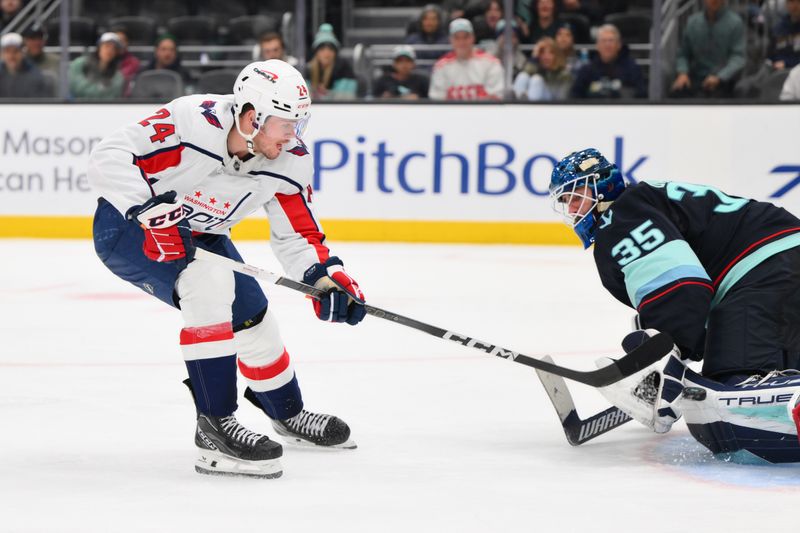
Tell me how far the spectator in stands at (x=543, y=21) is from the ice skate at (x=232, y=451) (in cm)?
566

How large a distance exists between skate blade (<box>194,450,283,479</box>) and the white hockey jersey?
0.53 m

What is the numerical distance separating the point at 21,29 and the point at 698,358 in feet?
23.4

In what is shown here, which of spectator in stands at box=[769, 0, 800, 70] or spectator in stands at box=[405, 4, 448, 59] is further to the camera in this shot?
spectator in stands at box=[405, 4, 448, 59]

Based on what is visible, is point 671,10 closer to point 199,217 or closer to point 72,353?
point 72,353

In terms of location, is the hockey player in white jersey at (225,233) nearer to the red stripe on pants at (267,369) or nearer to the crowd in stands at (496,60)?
the red stripe on pants at (267,369)

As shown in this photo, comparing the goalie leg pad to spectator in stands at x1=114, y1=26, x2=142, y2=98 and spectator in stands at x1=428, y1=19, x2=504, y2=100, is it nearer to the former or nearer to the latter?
spectator in stands at x1=428, y1=19, x2=504, y2=100

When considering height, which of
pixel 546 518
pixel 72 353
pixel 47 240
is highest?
pixel 546 518

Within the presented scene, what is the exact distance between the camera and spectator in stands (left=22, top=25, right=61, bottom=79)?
8453 mm

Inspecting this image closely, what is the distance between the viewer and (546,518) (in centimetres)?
236

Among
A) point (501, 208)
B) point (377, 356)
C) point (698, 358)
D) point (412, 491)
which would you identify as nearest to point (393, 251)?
point (501, 208)

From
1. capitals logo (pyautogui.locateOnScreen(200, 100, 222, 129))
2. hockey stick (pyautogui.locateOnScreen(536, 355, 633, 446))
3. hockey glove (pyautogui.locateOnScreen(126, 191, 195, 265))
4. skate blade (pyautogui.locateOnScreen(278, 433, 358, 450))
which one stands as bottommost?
skate blade (pyautogui.locateOnScreen(278, 433, 358, 450))

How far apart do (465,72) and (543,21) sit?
603mm

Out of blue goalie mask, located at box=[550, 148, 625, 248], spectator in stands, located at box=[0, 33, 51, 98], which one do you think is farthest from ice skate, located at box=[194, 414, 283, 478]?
spectator in stands, located at box=[0, 33, 51, 98]

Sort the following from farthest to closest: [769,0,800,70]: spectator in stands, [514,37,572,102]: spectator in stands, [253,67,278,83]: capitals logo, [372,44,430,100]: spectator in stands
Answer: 1. [372,44,430,100]: spectator in stands
2. [514,37,572,102]: spectator in stands
3. [769,0,800,70]: spectator in stands
4. [253,67,278,83]: capitals logo
